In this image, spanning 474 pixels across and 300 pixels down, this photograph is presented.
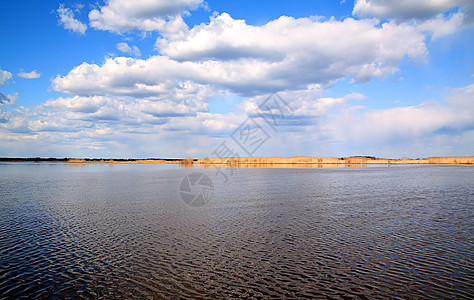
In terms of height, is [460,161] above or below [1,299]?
above

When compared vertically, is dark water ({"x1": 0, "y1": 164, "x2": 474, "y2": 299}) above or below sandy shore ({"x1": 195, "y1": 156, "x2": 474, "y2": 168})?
below

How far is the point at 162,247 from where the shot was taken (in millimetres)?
13812

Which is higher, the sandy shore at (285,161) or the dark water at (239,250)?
the sandy shore at (285,161)

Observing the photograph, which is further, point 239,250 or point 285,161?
point 285,161

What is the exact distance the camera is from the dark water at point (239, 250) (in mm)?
9648

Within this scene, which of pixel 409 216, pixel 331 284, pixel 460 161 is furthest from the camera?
pixel 460 161

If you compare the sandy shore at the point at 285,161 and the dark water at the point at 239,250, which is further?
the sandy shore at the point at 285,161

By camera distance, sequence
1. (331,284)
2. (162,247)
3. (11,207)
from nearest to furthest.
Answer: (331,284) < (162,247) < (11,207)

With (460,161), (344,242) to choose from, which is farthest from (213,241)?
(460,161)

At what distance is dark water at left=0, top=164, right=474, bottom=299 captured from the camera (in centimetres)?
965

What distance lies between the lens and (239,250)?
13.4 m

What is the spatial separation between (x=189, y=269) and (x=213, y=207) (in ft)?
41.6

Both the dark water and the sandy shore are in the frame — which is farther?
the sandy shore

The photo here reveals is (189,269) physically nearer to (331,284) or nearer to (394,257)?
(331,284)
